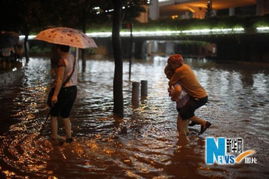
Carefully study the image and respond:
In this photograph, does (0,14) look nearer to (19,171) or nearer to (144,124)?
(144,124)

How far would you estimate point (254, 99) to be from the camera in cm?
1330

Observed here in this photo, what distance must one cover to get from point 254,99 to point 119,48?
6.30 meters

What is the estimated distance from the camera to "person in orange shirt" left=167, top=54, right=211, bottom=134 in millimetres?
6910

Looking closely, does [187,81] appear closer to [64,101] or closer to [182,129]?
[182,129]

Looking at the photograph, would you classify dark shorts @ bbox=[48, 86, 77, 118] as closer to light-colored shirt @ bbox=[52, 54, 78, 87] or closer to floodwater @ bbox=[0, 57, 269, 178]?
light-colored shirt @ bbox=[52, 54, 78, 87]

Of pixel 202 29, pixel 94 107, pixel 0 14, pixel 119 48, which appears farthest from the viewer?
pixel 202 29

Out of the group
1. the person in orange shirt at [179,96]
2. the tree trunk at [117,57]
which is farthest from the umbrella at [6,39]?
the person in orange shirt at [179,96]

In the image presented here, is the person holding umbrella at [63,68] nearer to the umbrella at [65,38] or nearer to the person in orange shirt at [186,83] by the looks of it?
the umbrella at [65,38]

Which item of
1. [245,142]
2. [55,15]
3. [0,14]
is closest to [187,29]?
[55,15]

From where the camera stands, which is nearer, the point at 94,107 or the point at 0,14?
the point at 94,107

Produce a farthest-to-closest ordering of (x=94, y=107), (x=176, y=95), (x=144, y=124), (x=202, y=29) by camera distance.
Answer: (x=202, y=29) < (x=94, y=107) < (x=144, y=124) < (x=176, y=95)

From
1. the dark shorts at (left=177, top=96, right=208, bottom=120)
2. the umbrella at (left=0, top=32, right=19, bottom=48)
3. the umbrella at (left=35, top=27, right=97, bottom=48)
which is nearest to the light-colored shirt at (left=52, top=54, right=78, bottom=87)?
the umbrella at (left=35, top=27, right=97, bottom=48)

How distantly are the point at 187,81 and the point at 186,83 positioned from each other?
0.15ft

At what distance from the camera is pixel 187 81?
6965 mm
